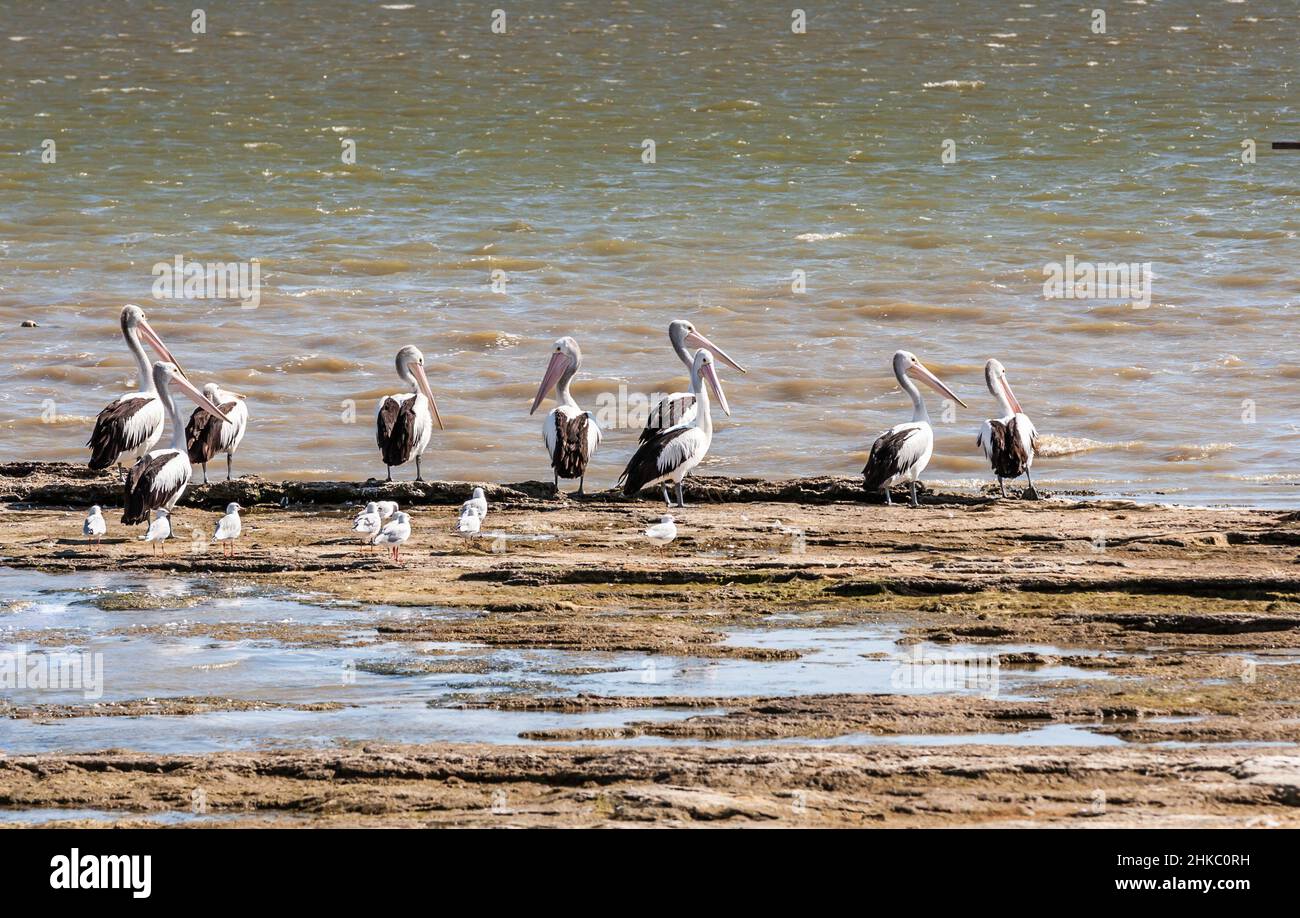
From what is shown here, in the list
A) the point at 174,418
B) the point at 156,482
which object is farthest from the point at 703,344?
the point at 156,482

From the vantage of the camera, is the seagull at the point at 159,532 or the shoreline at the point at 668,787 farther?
the seagull at the point at 159,532

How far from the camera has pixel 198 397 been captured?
1219cm

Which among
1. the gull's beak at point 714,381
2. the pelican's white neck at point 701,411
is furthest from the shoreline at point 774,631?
the gull's beak at point 714,381

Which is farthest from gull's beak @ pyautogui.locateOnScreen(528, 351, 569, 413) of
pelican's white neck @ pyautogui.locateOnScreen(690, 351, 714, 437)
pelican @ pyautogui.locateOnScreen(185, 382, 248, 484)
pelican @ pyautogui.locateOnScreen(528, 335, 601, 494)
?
pelican @ pyautogui.locateOnScreen(185, 382, 248, 484)

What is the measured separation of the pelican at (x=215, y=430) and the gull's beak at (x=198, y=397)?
0.22 ft

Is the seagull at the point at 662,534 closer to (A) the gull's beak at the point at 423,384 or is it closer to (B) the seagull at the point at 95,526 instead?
(B) the seagull at the point at 95,526

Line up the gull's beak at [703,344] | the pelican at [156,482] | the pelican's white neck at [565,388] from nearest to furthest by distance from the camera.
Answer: the pelican at [156,482] → the pelican's white neck at [565,388] → the gull's beak at [703,344]

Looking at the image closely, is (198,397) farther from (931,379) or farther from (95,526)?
(931,379)

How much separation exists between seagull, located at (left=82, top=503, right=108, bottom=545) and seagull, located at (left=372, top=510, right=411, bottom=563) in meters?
1.54

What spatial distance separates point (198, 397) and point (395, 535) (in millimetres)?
3494

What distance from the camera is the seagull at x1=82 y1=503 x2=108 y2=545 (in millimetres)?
9758

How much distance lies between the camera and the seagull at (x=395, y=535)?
30.2ft

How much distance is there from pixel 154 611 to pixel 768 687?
2.91 meters

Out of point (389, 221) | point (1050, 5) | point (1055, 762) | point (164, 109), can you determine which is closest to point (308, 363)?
point (389, 221)
